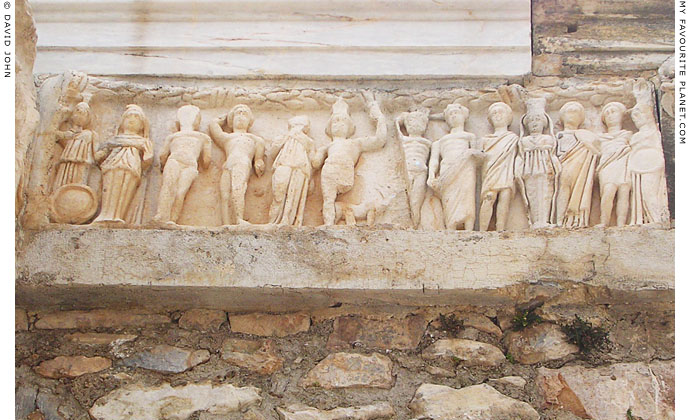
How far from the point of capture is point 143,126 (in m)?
4.65

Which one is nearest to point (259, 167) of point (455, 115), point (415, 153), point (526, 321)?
point (415, 153)

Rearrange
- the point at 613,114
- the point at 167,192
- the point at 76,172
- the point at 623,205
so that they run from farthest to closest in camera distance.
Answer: the point at 613,114
the point at 76,172
the point at 167,192
the point at 623,205

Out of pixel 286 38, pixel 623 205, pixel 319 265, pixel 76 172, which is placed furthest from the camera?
pixel 286 38

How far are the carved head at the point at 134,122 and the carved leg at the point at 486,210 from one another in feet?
6.13

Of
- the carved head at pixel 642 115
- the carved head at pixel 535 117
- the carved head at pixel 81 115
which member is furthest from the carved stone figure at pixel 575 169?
the carved head at pixel 81 115

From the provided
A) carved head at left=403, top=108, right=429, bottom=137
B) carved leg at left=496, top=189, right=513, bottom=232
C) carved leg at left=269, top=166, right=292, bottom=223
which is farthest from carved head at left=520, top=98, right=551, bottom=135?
carved leg at left=269, top=166, right=292, bottom=223

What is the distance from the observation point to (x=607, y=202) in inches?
169

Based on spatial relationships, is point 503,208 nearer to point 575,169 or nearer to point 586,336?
point 575,169

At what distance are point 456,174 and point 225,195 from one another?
1216 mm

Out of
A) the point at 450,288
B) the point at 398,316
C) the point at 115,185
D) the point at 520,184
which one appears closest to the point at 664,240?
the point at 520,184

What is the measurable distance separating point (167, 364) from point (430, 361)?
123 centimetres

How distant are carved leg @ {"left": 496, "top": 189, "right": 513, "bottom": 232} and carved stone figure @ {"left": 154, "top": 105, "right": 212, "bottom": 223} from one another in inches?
61.9

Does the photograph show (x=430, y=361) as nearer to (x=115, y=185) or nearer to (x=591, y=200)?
(x=591, y=200)

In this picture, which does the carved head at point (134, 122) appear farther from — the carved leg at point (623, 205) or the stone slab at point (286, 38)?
the carved leg at point (623, 205)
